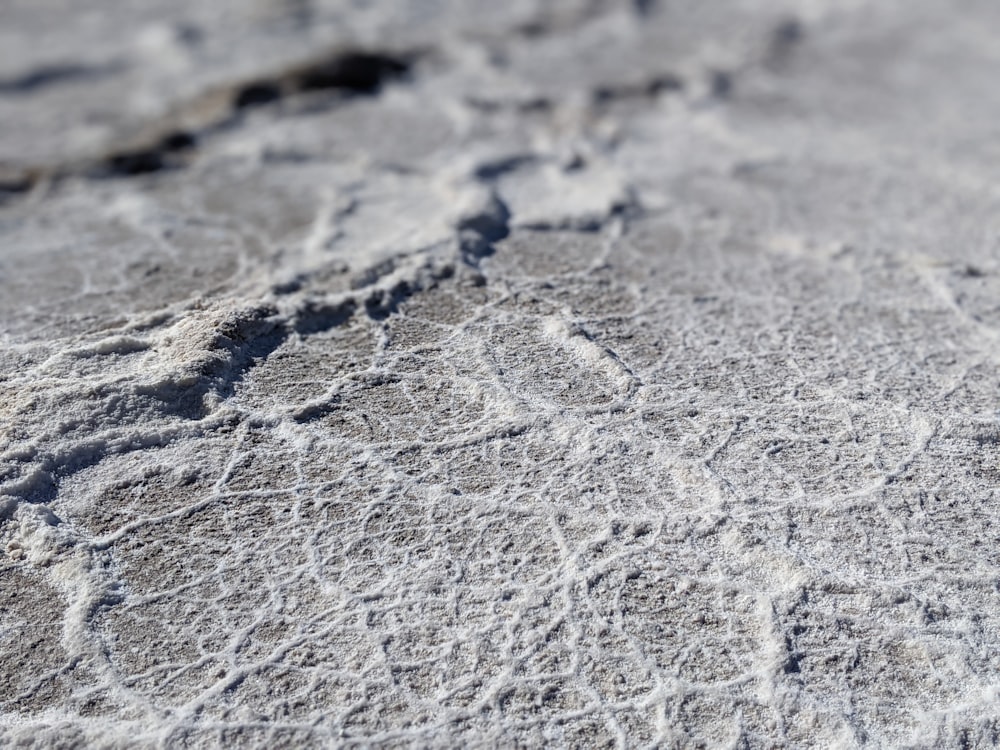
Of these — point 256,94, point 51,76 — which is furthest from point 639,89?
point 51,76

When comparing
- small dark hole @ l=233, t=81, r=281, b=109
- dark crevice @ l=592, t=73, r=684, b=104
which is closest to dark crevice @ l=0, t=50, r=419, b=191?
small dark hole @ l=233, t=81, r=281, b=109

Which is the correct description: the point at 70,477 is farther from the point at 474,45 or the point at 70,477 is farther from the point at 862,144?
the point at 474,45

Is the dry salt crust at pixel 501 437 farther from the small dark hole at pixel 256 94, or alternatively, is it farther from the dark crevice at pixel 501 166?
the small dark hole at pixel 256 94

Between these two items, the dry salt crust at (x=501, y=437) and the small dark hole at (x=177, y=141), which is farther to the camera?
the small dark hole at (x=177, y=141)

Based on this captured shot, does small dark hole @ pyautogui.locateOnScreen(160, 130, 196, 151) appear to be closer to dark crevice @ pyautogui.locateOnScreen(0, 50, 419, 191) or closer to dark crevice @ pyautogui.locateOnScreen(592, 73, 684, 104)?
dark crevice @ pyautogui.locateOnScreen(0, 50, 419, 191)

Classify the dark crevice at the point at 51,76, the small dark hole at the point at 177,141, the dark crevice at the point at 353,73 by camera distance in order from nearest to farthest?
1. the small dark hole at the point at 177,141
2. the dark crevice at the point at 353,73
3. the dark crevice at the point at 51,76

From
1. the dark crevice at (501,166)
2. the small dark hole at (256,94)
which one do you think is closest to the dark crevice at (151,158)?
the small dark hole at (256,94)

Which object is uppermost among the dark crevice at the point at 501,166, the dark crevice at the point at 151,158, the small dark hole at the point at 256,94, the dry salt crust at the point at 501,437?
the small dark hole at the point at 256,94

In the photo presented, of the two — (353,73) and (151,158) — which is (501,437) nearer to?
(151,158)

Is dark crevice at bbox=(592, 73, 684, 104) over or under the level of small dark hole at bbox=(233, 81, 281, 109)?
under
